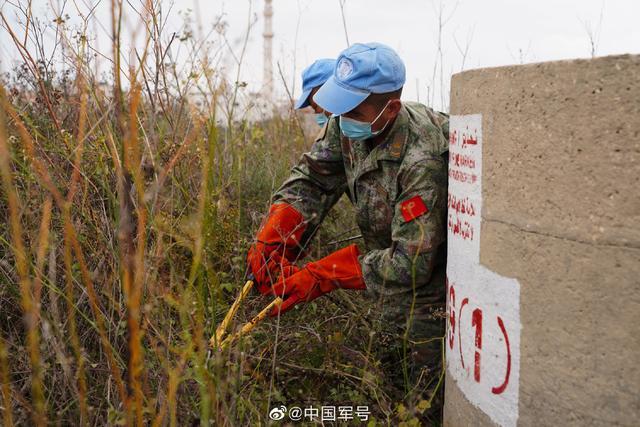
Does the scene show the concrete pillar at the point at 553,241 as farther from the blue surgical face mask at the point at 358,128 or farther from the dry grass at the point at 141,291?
the blue surgical face mask at the point at 358,128

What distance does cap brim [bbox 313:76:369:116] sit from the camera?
2305 millimetres

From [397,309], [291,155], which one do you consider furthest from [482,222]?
[291,155]

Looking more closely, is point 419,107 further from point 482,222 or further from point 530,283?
point 530,283

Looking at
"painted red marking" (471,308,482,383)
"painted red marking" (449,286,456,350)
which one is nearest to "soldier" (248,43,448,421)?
"painted red marking" (449,286,456,350)

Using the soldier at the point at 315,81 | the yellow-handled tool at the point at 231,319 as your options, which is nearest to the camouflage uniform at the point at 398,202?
the yellow-handled tool at the point at 231,319

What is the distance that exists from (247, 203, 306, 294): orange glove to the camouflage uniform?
0.06 m

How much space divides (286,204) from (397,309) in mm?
657

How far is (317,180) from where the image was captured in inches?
112

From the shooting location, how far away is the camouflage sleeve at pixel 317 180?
9.13ft

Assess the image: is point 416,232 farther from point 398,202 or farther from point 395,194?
point 395,194

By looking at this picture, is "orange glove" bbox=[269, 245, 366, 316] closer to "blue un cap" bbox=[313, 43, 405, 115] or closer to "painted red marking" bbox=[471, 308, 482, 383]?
"blue un cap" bbox=[313, 43, 405, 115]

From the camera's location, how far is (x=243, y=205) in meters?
3.50

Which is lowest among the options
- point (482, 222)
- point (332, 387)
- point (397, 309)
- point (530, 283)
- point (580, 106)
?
point (332, 387)

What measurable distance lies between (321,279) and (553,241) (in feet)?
3.51
